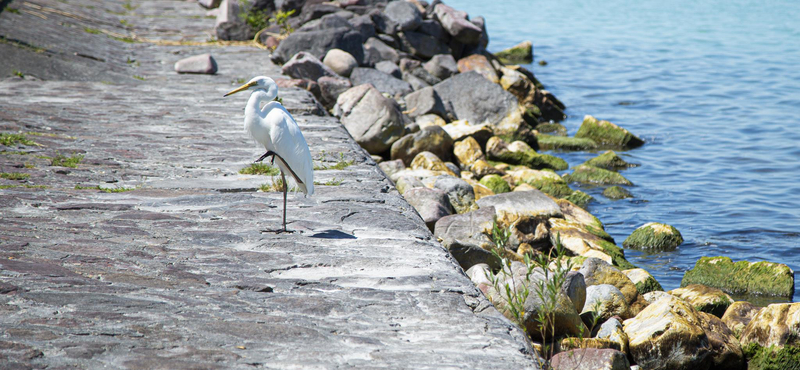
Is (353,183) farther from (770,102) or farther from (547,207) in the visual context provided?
(770,102)

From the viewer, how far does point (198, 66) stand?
396 inches

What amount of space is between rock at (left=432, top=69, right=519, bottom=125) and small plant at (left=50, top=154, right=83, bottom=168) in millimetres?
7195

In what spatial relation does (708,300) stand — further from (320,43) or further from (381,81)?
(320,43)

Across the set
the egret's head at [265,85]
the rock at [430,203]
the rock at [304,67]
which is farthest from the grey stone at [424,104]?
the egret's head at [265,85]

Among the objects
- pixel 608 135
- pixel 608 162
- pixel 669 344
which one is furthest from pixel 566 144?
pixel 669 344

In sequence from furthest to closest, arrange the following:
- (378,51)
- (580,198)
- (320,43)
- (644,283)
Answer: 1. (378,51)
2. (320,43)
3. (580,198)
4. (644,283)

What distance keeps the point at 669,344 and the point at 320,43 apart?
8.24 metres

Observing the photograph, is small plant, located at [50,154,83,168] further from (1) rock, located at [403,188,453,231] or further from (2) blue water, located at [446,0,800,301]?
(2) blue water, located at [446,0,800,301]

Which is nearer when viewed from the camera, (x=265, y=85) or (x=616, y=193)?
(x=265, y=85)

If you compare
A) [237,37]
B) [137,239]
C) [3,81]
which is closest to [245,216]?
[137,239]

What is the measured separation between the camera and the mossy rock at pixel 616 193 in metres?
9.76

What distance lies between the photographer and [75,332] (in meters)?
2.96

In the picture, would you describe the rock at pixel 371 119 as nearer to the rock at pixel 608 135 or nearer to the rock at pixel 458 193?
the rock at pixel 458 193

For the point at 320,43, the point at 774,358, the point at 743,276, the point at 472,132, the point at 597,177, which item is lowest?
the point at 597,177
